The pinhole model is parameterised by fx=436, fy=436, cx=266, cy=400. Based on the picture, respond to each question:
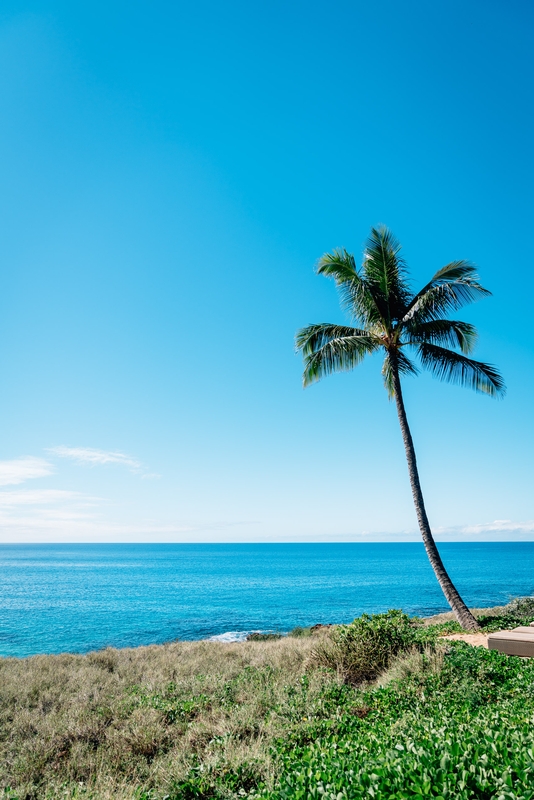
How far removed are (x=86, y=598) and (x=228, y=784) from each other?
49.6 meters

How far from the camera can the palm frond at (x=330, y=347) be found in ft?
48.7

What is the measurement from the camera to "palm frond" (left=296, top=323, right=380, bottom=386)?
48.7 ft

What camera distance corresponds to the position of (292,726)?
550 cm

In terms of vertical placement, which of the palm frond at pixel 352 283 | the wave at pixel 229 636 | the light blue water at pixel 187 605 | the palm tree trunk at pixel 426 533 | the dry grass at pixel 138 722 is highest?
the palm frond at pixel 352 283

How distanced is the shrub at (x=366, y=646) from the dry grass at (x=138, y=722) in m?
0.63

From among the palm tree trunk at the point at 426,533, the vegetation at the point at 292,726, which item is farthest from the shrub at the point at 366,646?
the palm tree trunk at the point at 426,533

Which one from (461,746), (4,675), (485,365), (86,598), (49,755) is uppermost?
(485,365)

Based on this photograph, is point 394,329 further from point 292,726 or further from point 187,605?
point 187,605

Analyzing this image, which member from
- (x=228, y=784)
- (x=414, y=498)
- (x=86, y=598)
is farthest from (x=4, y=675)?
(x=86, y=598)

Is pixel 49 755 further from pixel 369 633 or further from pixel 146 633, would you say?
pixel 146 633

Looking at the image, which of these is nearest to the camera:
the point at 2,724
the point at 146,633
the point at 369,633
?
the point at 2,724

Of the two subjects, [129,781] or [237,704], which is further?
[237,704]

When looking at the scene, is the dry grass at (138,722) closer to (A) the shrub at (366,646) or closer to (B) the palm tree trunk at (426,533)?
(A) the shrub at (366,646)

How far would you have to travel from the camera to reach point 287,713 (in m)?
6.14
